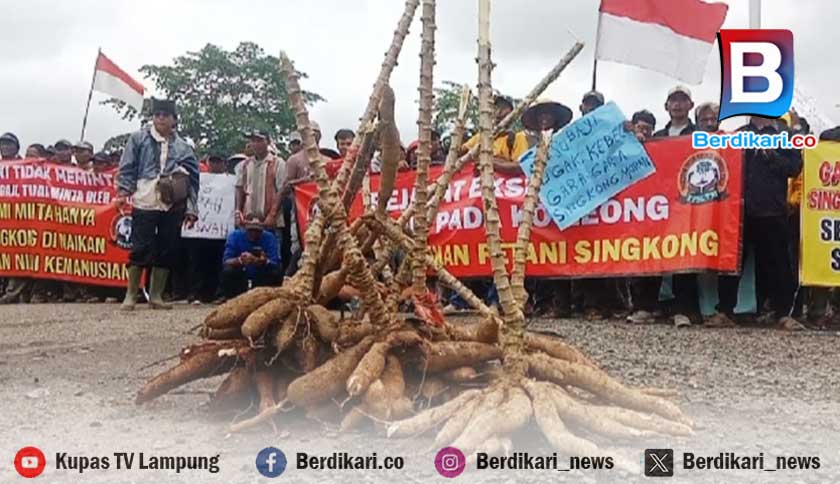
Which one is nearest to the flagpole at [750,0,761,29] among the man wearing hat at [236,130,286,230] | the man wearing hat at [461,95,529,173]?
the man wearing hat at [461,95,529,173]

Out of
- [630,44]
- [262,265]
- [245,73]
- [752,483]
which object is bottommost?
[752,483]

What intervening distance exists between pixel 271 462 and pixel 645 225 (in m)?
4.76

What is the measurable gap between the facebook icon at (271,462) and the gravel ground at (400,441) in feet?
0.09

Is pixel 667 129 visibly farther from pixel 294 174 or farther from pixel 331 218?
pixel 331 218

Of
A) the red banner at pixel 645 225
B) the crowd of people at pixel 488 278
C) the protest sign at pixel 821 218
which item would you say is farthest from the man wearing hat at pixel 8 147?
the protest sign at pixel 821 218

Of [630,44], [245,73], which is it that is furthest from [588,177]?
[245,73]

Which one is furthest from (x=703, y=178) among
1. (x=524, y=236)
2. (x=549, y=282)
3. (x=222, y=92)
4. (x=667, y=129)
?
(x=222, y=92)

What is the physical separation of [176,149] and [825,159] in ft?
17.7

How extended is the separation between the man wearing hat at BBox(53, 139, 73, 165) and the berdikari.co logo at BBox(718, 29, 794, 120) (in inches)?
284

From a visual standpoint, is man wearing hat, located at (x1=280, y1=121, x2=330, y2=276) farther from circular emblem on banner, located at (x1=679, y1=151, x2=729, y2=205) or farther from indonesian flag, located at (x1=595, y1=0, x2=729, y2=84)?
circular emblem on banner, located at (x1=679, y1=151, x2=729, y2=205)

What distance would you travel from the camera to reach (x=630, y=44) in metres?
7.54

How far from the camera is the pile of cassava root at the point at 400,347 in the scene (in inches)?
135

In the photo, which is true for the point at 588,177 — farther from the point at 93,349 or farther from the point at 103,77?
the point at 103,77

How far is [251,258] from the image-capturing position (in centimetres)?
861
